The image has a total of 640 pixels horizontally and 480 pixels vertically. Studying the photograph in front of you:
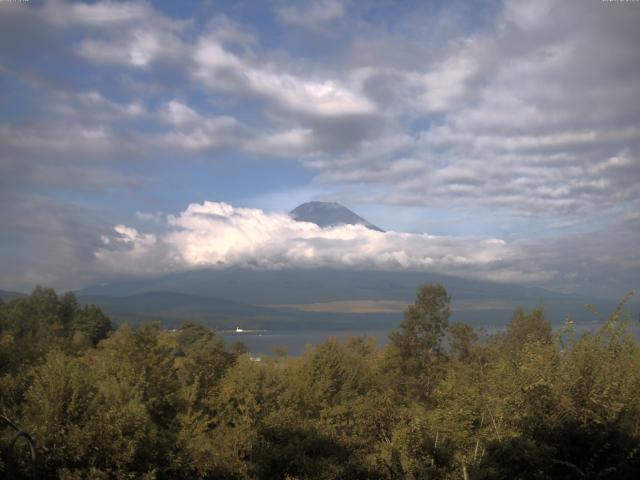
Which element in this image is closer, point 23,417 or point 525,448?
point 525,448

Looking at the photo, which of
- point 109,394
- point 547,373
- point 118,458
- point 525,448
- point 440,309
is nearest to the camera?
point 525,448

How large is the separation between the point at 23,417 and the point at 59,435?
2.68 m

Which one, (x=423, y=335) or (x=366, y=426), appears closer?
(x=366, y=426)

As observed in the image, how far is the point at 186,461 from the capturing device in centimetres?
1283

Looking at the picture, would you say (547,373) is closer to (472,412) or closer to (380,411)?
(472,412)

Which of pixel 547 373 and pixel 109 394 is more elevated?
pixel 547 373

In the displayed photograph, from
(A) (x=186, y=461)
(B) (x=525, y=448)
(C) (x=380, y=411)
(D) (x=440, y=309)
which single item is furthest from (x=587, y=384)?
(D) (x=440, y=309)

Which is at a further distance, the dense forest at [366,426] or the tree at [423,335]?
the tree at [423,335]

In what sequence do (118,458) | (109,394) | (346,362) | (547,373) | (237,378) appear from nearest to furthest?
(547,373) < (118,458) < (109,394) < (237,378) < (346,362)

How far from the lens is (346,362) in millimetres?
34812

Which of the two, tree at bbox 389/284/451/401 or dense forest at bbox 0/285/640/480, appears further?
tree at bbox 389/284/451/401

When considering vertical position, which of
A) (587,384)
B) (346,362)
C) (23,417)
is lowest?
(346,362)

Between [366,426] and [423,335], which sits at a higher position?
[366,426]

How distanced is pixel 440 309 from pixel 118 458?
39.0 meters
